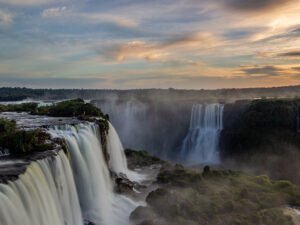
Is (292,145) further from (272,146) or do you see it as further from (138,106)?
(138,106)

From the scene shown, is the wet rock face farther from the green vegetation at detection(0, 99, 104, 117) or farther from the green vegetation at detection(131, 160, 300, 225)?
the green vegetation at detection(0, 99, 104, 117)

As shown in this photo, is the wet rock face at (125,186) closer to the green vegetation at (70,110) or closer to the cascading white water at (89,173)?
the cascading white water at (89,173)

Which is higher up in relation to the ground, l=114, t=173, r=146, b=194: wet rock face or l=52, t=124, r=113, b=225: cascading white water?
l=52, t=124, r=113, b=225: cascading white water

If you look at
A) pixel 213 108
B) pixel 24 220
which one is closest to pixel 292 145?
pixel 213 108

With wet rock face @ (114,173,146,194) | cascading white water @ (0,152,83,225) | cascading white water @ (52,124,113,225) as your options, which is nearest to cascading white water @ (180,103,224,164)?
wet rock face @ (114,173,146,194)

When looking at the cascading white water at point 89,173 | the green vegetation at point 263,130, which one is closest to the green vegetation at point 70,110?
the cascading white water at point 89,173
